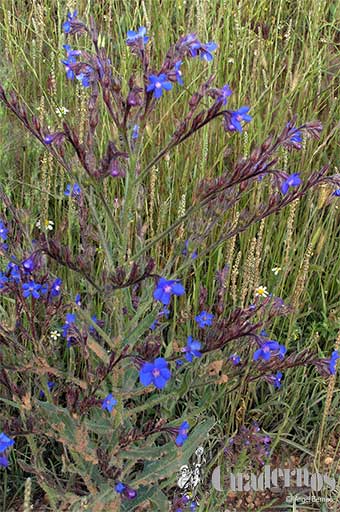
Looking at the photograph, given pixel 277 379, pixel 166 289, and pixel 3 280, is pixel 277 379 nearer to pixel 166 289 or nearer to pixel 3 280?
pixel 166 289

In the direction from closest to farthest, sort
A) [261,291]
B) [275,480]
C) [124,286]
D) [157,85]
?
1. [157,85]
2. [124,286]
3. [275,480]
4. [261,291]

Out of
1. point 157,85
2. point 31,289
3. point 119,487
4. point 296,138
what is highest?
point 296,138

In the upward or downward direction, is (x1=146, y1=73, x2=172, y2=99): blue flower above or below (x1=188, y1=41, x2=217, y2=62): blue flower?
below

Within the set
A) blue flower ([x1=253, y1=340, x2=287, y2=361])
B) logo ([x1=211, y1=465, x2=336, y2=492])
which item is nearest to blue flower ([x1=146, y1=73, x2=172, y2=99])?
blue flower ([x1=253, y1=340, x2=287, y2=361])

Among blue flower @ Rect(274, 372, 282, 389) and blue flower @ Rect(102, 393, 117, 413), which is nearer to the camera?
blue flower @ Rect(102, 393, 117, 413)

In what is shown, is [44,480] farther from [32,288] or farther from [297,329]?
[297,329]

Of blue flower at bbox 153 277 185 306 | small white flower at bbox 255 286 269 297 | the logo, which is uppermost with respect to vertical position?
small white flower at bbox 255 286 269 297

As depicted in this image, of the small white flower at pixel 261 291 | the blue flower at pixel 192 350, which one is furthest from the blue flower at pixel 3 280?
the small white flower at pixel 261 291

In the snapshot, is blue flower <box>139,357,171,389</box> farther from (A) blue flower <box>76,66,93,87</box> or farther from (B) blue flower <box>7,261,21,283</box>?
(A) blue flower <box>76,66,93,87</box>

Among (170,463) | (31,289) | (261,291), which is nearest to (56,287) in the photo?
(31,289)

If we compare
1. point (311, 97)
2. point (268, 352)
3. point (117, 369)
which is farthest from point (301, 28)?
point (117, 369)

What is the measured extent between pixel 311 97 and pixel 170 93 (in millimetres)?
650

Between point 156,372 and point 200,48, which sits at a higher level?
point 200,48

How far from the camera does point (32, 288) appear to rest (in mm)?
1577
